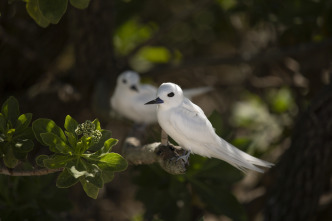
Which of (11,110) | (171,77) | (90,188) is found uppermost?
(11,110)

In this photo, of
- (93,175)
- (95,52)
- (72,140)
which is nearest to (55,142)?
(72,140)

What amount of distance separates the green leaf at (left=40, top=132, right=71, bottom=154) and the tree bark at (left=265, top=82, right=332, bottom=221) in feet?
6.30

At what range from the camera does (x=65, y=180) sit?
1801 mm

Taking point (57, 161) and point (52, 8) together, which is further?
point (52, 8)

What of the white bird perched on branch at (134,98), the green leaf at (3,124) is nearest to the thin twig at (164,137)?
the green leaf at (3,124)

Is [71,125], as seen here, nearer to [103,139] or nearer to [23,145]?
[103,139]

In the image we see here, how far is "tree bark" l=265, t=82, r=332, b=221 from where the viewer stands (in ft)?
10.4

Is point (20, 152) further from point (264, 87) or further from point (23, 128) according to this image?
point (264, 87)

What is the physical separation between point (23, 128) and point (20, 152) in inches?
4.3

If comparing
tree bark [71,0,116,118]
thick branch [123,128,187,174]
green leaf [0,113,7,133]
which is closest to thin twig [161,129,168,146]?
thick branch [123,128,187,174]

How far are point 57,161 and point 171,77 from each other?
3169 millimetres

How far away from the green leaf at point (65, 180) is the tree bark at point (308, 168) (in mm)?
1867

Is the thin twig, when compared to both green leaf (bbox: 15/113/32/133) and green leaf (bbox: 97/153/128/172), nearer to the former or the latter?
green leaf (bbox: 97/153/128/172)

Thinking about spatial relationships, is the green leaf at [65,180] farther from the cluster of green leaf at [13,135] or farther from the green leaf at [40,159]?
the cluster of green leaf at [13,135]
